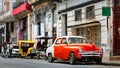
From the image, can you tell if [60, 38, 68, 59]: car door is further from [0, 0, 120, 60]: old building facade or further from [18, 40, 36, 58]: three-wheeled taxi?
[18, 40, 36, 58]: three-wheeled taxi

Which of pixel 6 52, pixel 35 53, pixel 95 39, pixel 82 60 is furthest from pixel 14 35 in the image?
pixel 82 60

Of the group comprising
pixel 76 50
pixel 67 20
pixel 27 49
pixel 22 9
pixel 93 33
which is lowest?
pixel 27 49

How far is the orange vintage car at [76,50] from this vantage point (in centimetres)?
2624

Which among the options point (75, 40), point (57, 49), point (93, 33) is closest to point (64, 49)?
point (75, 40)

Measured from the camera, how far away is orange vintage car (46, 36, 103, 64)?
26.2m

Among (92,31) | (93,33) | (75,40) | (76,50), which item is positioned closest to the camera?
(76,50)

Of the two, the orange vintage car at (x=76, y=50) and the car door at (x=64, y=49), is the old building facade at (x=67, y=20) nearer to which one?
the orange vintage car at (x=76, y=50)

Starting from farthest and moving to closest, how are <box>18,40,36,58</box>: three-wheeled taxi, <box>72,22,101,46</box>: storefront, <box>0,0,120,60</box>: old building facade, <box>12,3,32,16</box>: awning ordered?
1. <box>12,3,32,16</box>: awning
2. <box>18,40,36,58</box>: three-wheeled taxi
3. <box>72,22,101,46</box>: storefront
4. <box>0,0,120,60</box>: old building facade

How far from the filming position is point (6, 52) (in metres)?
44.0

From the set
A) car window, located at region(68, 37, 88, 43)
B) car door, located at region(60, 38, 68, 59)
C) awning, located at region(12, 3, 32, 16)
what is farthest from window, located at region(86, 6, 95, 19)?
awning, located at region(12, 3, 32, 16)

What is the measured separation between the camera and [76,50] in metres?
26.3

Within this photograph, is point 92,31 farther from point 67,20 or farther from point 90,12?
point 67,20

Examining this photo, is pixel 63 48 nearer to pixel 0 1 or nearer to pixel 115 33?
pixel 115 33

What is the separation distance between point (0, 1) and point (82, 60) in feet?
162
